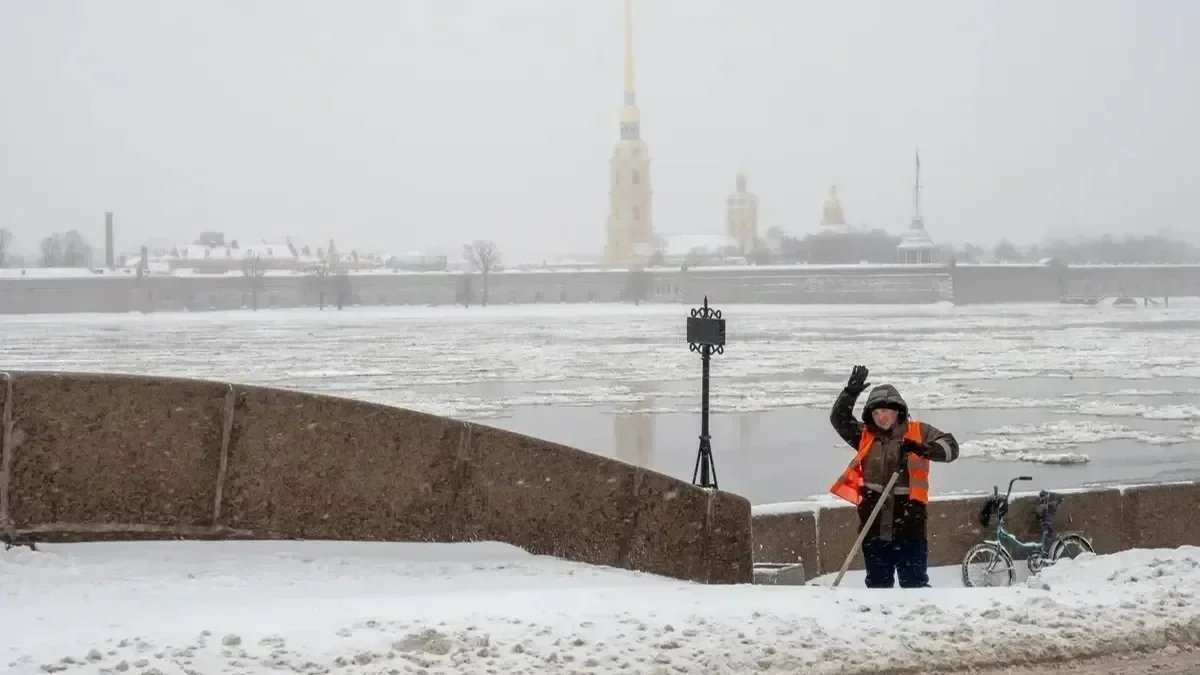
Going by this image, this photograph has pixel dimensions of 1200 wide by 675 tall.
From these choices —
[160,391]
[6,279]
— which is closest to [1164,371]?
[160,391]

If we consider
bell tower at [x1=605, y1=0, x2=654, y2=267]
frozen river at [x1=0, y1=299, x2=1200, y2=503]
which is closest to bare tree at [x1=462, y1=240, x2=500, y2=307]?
bell tower at [x1=605, y1=0, x2=654, y2=267]

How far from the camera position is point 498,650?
433cm

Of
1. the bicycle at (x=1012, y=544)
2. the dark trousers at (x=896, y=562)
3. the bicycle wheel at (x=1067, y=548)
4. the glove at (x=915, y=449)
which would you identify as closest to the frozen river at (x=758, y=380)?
the bicycle at (x=1012, y=544)

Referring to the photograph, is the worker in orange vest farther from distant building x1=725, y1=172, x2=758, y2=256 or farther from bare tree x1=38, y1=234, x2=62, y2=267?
distant building x1=725, y1=172, x2=758, y2=256

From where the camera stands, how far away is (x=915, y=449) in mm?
6285

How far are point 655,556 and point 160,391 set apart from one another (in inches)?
88.3

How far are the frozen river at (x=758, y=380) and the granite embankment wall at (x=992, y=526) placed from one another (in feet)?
12.5

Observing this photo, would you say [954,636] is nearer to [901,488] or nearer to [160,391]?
[901,488]

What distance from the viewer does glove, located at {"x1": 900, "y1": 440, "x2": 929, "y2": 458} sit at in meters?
6.27

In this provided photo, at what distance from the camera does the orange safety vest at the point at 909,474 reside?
6.29m

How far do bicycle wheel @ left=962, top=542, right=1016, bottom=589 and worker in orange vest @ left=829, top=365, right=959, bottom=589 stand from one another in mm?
1623

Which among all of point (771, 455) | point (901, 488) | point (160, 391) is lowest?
point (771, 455)

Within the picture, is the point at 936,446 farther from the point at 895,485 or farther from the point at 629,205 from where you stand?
the point at 629,205

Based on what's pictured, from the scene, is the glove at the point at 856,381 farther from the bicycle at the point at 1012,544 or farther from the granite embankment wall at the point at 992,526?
the bicycle at the point at 1012,544
